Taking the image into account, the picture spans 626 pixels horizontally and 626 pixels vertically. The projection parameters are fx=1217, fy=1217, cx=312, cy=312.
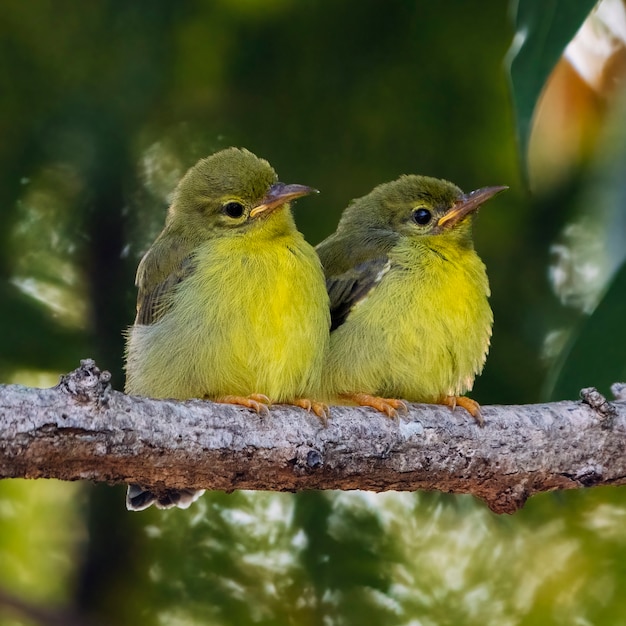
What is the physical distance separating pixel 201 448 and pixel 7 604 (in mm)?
1697

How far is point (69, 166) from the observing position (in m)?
5.73

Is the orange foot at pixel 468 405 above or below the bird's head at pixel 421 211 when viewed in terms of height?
below

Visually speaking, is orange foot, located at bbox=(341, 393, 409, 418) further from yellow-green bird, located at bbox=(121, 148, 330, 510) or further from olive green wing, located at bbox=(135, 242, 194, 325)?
olive green wing, located at bbox=(135, 242, 194, 325)

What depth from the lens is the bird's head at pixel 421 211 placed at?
195 inches

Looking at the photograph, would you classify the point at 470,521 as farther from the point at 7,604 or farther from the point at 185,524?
the point at 7,604

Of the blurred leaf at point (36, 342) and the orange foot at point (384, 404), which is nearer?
the orange foot at point (384, 404)

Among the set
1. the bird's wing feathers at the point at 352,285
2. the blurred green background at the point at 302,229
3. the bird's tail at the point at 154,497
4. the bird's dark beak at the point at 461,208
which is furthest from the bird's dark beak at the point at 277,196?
the blurred green background at the point at 302,229

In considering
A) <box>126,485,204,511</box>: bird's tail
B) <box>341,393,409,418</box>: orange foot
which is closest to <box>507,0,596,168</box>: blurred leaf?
<box>341,393,409,418</box>: orange foot

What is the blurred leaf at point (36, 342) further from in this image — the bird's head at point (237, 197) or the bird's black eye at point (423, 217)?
the bird's black eye at point (423, 217)

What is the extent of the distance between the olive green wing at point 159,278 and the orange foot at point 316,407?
2.20 ft

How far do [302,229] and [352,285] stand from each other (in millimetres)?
1194

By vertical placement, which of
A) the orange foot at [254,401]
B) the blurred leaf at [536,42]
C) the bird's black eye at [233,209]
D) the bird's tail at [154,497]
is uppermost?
the blurred leaf at [536,42]

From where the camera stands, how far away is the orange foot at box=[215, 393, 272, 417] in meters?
4.06

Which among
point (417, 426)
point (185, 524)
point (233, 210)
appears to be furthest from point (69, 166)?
point (417, 426)
